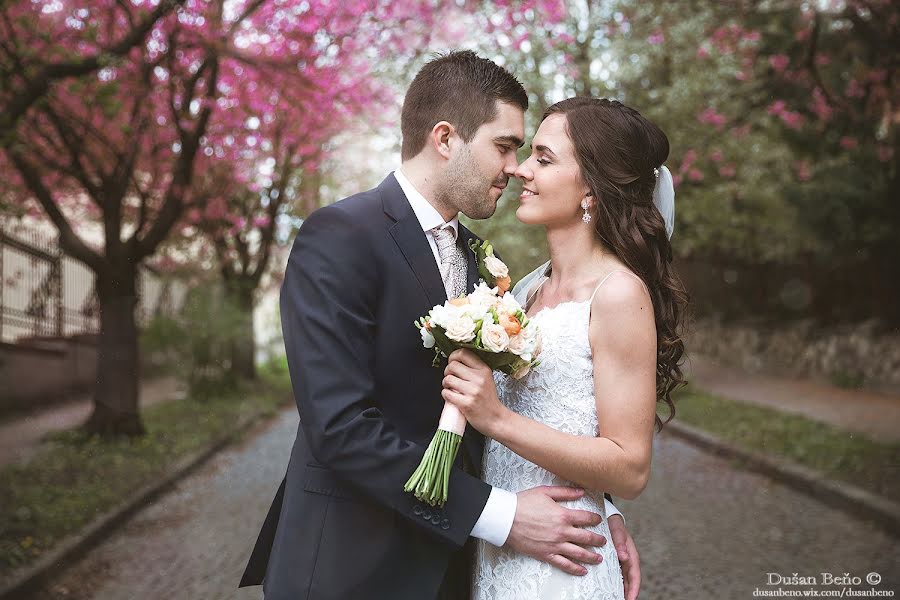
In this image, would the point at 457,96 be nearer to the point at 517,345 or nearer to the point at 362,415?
the point at 517,345

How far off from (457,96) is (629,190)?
2.26 feet

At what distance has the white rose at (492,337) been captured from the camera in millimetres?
2447

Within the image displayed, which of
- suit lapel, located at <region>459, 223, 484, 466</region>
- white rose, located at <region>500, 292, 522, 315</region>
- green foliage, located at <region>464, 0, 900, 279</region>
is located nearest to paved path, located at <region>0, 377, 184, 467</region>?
green foliage, located at <region>464, 0, 900, 279</region>

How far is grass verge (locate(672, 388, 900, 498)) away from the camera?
9078 mm

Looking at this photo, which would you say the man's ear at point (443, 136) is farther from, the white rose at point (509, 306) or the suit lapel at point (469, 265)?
the white rose at point (509, 306)

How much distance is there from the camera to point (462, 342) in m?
2.45

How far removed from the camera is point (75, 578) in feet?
21.2

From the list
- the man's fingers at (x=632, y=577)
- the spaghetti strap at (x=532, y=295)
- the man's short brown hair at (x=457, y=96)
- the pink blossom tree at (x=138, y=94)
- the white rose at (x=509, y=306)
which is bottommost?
the man's fingers at (x=632, y=577)

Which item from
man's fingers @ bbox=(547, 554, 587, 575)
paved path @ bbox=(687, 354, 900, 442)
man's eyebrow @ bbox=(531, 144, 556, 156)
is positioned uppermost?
man's eyebrow @ bbox=(531, 144, 556, 156)

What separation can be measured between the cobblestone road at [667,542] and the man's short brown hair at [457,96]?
Answer: 422cm

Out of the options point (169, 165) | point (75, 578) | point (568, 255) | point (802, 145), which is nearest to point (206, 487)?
point (75, 578)

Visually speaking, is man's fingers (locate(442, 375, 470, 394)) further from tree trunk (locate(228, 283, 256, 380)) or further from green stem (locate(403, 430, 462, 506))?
tree trunk (locate(228, 283, 256, 380))

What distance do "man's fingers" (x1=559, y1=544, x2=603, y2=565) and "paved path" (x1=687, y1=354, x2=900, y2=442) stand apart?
748cm

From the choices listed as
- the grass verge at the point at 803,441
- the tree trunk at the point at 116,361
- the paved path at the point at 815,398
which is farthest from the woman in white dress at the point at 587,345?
the tree trunk at the point at 116,361
